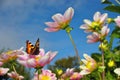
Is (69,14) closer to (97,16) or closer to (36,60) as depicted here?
(97,16)

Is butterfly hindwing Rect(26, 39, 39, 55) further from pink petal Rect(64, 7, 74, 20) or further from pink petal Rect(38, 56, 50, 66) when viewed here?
pink petal Rect(64, 7, 74, 20)

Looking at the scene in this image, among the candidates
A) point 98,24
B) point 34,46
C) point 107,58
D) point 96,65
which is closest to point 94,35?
point 98,24

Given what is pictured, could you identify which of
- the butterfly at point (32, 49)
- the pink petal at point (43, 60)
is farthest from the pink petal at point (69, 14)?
the pink petal at point (43, 60)

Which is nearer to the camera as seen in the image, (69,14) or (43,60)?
(43,60)

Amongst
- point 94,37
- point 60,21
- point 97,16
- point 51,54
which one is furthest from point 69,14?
point 51,54

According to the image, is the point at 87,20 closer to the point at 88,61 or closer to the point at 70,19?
the point at 70,19

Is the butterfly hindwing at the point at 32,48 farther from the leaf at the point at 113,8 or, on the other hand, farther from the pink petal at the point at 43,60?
the leaf at the point at 113,8

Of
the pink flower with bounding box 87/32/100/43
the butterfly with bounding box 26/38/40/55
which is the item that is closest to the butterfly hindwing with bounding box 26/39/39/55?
the butterfly with bounding box 26/38/40/55
